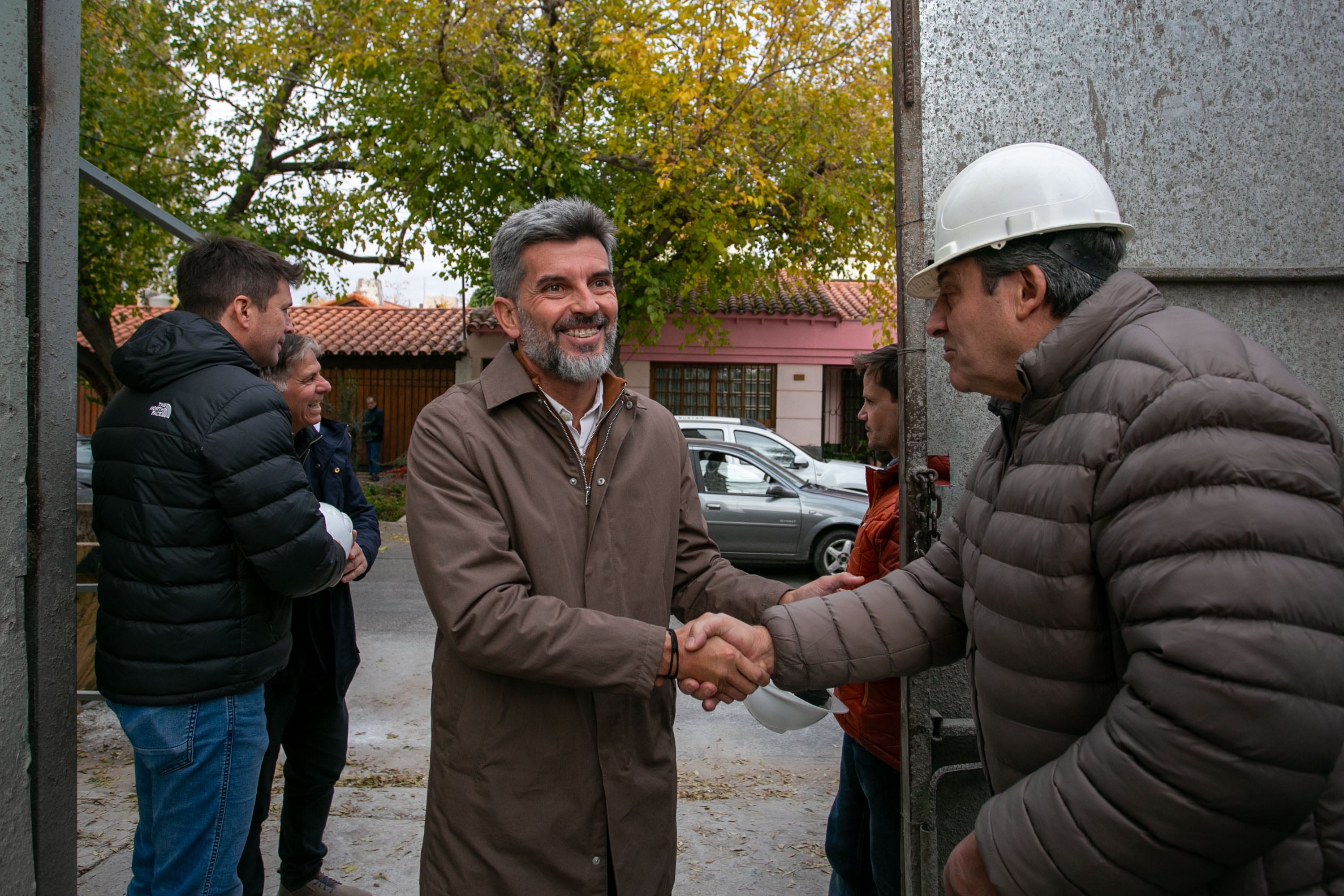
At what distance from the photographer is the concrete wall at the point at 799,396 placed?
20.7 meters

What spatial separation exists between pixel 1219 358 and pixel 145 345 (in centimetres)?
244

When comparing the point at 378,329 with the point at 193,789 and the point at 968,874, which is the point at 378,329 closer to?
the point at 193,789

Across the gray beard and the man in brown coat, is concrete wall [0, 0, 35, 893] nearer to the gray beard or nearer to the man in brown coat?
the man in brown coat

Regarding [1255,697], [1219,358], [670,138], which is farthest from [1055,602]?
[670,138]

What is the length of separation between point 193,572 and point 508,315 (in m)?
1.05

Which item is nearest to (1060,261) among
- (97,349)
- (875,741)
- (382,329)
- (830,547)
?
(875,741)

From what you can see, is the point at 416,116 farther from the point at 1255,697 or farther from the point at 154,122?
the point at 1255,697

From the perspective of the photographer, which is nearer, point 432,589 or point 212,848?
point 432,589

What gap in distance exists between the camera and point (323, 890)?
3230 mm

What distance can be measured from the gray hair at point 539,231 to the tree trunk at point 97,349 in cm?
1322

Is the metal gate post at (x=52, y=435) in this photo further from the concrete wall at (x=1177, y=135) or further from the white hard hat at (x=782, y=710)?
the concrete wall at (x=1177, y=135)

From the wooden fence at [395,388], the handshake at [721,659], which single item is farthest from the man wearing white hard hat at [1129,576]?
the wooden fence at [395,388]

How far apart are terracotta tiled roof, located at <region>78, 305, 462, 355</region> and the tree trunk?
6.21 m

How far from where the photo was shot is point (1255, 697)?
3.80 ft
